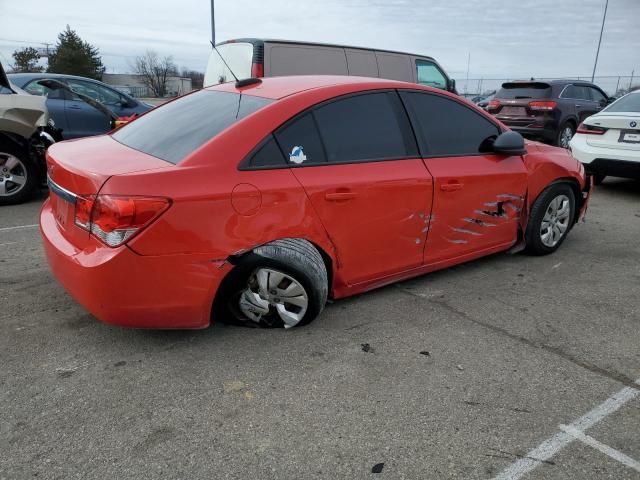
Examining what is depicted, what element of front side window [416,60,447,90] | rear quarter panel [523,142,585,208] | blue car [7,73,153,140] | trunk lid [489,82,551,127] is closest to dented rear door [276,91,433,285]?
rear quarter panel [523,142,585,208]

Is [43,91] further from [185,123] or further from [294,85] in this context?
[294,85]

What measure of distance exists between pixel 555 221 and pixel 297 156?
281cm

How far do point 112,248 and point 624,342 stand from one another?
9.68 ft

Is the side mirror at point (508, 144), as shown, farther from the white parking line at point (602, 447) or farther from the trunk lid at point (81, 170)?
the trunk lid at point (81, 170)

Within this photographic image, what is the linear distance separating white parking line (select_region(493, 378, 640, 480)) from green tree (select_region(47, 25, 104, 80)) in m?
58.0

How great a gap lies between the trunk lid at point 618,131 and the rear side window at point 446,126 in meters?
3.89

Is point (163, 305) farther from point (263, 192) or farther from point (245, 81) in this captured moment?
point (245, 81)

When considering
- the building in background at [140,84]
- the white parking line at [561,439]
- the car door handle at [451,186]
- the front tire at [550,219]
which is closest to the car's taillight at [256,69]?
the front tire at [550,219]

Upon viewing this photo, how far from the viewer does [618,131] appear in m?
7.09

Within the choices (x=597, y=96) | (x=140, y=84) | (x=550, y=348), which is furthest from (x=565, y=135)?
(x=140, y=84)

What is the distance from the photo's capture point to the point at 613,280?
13.8ft

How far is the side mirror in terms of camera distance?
3.97m

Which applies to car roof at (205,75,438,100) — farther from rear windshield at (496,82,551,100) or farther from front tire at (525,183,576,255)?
rear windshield at (496,82,551,100)

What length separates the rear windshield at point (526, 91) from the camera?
11.6 metres
